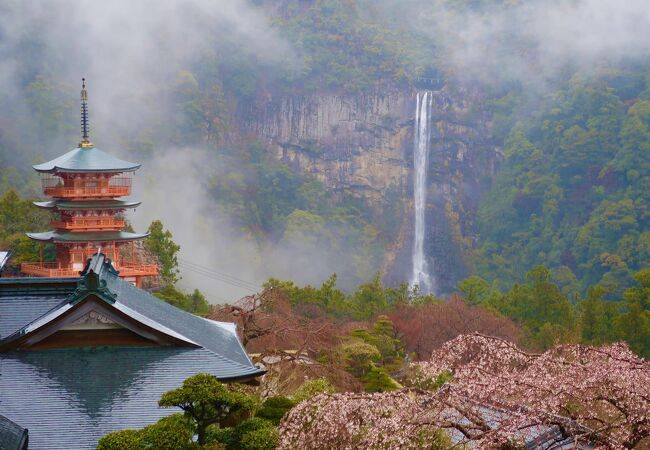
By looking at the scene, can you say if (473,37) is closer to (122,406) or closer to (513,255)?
(513,255)

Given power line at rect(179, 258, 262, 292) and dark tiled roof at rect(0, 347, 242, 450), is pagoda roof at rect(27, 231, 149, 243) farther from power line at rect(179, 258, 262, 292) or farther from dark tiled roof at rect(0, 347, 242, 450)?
power line at rect(179, 258, 262, 292)

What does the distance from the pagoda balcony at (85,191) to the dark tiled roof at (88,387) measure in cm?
2268

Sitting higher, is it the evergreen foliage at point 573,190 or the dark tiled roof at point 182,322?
the dark tiled roof at point 182,322

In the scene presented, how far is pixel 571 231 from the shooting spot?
73188mm

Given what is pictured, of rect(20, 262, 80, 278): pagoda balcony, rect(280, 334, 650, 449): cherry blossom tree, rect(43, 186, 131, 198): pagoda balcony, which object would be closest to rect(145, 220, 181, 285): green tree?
rect(20, 262, 80, 278): pagoda balcony

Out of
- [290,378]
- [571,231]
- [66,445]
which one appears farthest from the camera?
[571,231]

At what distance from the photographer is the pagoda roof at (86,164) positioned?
33.8 m

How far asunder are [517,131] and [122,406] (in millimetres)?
74176

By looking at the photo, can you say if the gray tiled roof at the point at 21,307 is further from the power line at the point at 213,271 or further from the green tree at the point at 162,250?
the power line at the point at 213,271

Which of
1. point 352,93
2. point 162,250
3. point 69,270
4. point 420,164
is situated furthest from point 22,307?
point 352,93

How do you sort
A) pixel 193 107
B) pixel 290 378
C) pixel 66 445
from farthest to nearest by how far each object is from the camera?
pixel 193 107, pixel 290 378, pixel 66 445

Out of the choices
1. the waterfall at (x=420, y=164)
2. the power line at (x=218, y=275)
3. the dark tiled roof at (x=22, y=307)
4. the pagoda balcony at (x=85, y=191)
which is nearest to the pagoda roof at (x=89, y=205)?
the pagoda balcony at (x=85, y=191)

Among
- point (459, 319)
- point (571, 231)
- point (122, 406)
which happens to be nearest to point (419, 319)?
point (459, 319)

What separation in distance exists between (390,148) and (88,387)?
7478 centimetres
